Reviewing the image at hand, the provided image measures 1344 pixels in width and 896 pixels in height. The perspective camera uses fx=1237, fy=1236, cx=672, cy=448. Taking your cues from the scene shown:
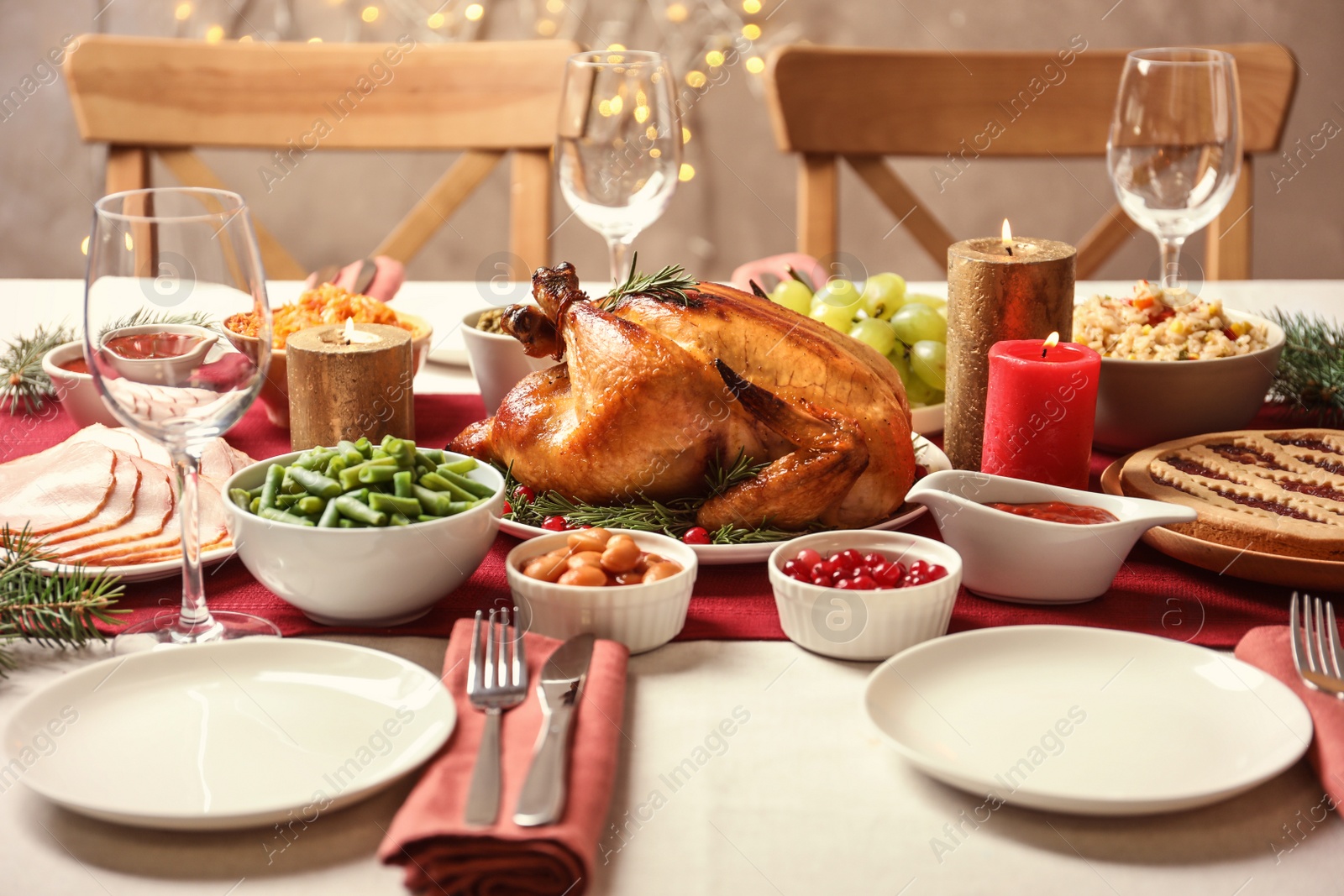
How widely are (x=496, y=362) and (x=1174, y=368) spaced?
2.89ft

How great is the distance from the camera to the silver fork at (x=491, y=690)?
2.72 ft

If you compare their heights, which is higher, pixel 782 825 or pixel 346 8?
pixel 346 8

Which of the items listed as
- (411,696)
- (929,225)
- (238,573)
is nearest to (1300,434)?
(411,696)

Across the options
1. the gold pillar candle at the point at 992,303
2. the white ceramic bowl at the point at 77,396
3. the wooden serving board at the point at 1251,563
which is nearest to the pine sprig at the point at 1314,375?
the gold pillar candle at the point at 992,303

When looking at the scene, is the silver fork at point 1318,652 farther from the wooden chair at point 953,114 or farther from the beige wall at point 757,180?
the beige wall at point 757,180

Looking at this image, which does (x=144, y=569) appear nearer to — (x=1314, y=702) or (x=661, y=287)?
(x=661, y=287)

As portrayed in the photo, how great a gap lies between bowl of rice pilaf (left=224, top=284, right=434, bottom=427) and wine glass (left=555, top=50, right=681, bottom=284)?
0.30m

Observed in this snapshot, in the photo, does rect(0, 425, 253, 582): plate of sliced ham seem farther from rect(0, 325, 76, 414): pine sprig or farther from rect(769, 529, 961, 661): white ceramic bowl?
rect(769, 529, 961, 661): white ceramic bowl

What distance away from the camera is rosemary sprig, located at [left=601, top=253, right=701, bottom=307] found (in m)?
1.45

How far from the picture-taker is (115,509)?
4.25 feet

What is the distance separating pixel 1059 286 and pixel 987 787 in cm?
75

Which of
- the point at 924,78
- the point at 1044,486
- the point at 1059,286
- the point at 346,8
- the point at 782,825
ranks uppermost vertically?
the point at 346,8

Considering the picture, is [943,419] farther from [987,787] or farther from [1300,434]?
[987,787]

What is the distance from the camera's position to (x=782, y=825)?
33.9 inches
